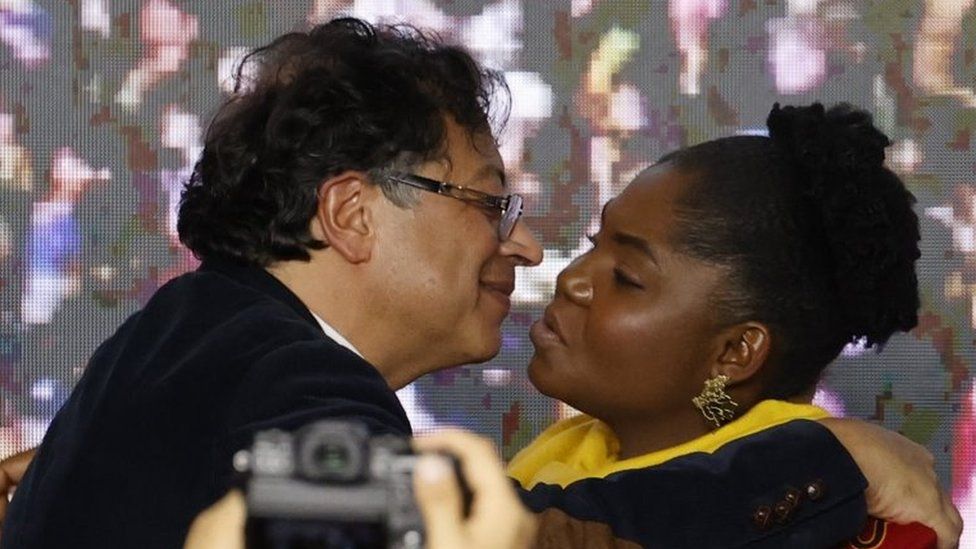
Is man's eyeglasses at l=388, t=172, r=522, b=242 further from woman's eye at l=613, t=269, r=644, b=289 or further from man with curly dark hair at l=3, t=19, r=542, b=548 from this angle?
woman's eye at l=613, t=269, r=644, b=289

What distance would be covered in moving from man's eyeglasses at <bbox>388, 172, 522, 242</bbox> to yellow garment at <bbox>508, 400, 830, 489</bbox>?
0.31 m

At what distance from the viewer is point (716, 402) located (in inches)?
80.1

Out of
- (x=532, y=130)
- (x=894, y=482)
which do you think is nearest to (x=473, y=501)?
(x=894, y=482)

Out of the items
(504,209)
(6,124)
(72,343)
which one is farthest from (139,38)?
(504,209)

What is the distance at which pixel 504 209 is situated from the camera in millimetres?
1963

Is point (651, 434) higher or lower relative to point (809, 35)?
lower

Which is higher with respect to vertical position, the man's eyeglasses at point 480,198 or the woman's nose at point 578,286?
the man's eyeglasses at point 480,198

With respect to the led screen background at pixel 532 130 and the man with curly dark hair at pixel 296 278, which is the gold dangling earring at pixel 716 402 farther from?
the led screen background at pixel 532 130

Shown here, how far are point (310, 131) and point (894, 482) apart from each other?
76cm

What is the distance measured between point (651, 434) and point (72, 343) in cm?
182

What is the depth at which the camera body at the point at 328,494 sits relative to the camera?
0.55 m

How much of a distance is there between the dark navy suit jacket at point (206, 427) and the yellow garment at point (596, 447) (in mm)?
201

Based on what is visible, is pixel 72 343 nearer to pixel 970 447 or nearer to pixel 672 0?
pixel 672 0

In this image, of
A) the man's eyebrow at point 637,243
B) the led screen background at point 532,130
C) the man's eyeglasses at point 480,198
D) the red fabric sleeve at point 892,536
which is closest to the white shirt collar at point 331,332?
the man's eyeglasses at point 480,198
